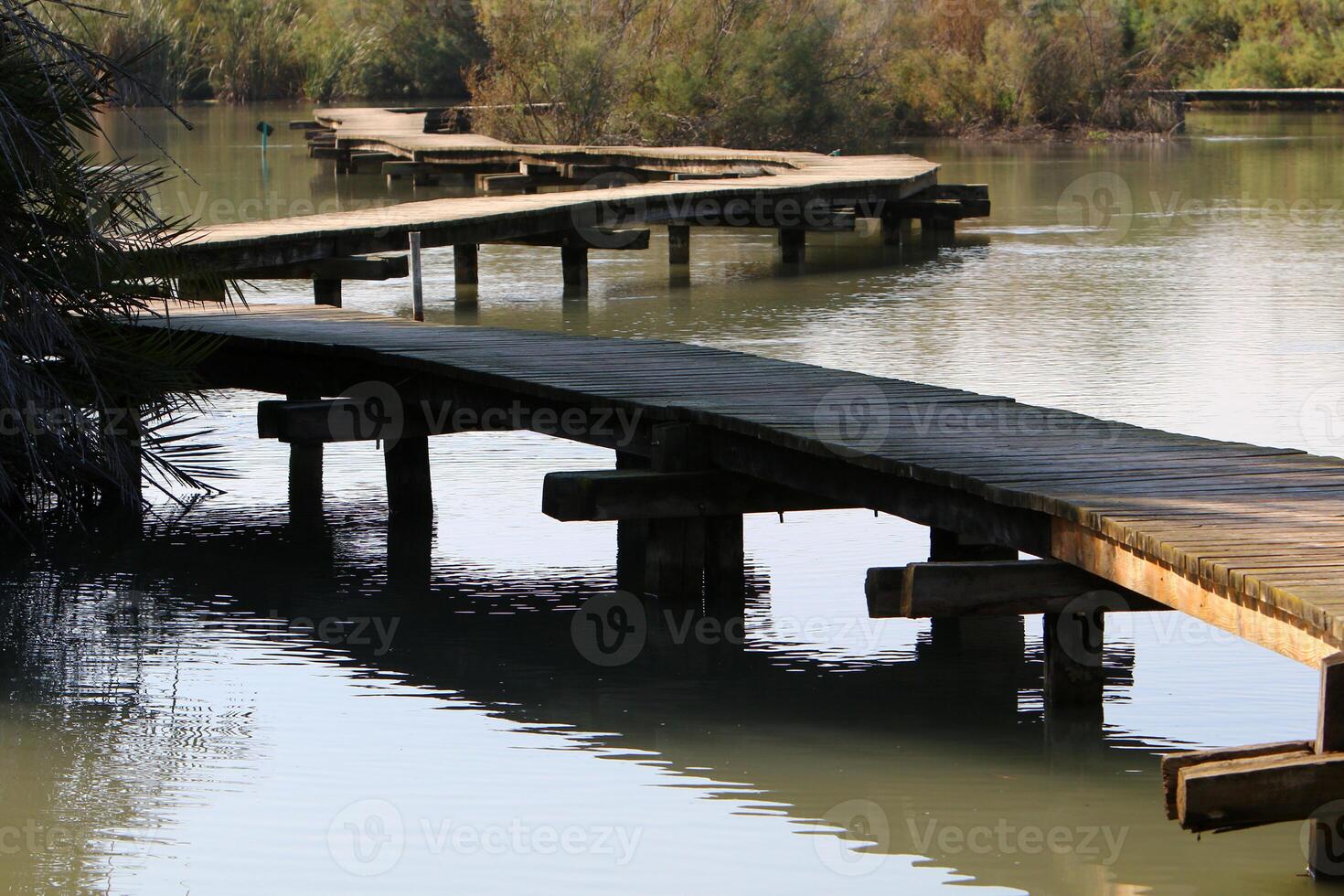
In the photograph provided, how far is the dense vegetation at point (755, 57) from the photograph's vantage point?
2786cm

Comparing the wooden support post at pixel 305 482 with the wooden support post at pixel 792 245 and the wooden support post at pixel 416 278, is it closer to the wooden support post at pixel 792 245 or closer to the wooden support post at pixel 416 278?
the wooden support post at pixel 416 278

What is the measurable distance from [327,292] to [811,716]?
8418 millimetres

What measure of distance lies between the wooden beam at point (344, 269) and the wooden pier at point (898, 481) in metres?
3.19

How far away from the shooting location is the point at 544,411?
8266 millimetres

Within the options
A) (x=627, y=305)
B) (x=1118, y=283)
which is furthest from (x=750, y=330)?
(x=1118, y=283)

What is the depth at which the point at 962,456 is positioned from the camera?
21.5 ft

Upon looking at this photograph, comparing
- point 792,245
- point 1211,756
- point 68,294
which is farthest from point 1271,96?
point 1211,756

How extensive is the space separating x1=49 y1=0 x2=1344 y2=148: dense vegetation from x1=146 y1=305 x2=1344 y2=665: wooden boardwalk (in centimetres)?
674

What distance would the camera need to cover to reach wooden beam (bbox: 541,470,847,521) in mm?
7164

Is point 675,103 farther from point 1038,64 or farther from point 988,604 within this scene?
point 988,604

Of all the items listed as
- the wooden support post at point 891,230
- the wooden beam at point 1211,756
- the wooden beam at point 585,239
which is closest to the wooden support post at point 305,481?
the wooden beam at point 1211,756

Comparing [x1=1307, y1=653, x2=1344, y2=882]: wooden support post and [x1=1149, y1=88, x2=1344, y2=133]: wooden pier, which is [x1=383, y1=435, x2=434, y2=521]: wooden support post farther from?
[x1=1149, y1=88, x2=1344, y2=133]: wooden pier

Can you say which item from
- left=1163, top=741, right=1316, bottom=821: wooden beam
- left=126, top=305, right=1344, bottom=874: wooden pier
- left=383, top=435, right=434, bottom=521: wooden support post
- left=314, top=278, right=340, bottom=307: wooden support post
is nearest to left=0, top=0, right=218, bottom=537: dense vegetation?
left=126, top=305, right=1344, bottom=874: wooden pier

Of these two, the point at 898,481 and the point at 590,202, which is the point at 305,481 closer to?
the point at 898,481
